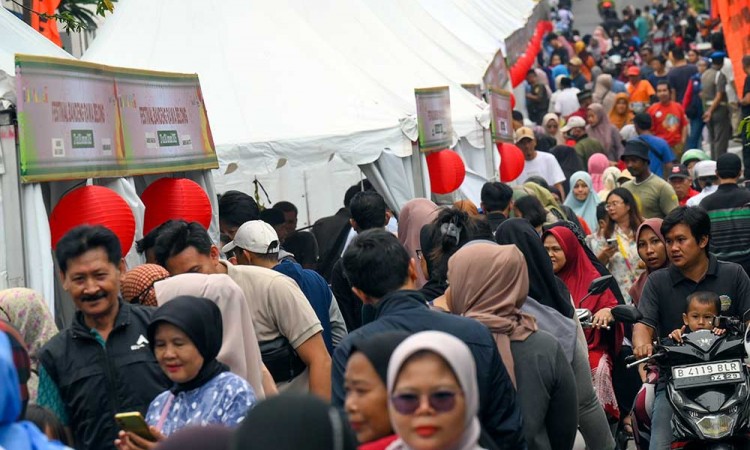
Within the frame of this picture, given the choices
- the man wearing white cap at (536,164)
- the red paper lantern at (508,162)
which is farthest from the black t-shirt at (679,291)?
the man wearing white cap at (536,164)

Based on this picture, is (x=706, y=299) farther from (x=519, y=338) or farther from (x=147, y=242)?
(x=147, y=242)

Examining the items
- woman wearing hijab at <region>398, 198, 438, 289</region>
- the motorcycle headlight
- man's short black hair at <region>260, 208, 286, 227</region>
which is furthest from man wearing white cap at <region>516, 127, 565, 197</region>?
the motorcycle headlight

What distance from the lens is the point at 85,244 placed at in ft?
18.0

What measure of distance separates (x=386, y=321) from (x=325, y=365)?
5.14 ft

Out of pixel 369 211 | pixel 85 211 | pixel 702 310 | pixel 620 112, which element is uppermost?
pixel 620 112

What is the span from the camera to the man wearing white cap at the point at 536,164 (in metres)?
17.9

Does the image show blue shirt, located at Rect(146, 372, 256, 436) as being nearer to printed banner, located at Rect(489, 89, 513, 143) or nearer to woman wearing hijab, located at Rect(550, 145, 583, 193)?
printed banner, located at Rect(489, 89, 513, 143)

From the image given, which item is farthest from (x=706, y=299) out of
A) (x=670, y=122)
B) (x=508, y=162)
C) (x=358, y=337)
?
(x=670, y=122)

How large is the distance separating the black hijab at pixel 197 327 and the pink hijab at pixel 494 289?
105 centimetres

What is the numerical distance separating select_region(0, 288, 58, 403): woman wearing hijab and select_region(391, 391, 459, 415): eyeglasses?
100 inches

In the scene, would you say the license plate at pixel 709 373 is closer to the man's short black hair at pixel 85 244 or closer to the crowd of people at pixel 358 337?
the crowd of people at pixel 358 337

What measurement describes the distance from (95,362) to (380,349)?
1.61 metres

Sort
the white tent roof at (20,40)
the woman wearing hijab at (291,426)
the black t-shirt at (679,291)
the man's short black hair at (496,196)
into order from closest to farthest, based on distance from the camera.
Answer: the woman wearing hijab at (291,426) → the black t-shirt at (679,291) → the white tent roof at (20,40) → the man's short black hair at (496,196)

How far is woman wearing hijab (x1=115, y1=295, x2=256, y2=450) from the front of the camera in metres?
4.85
